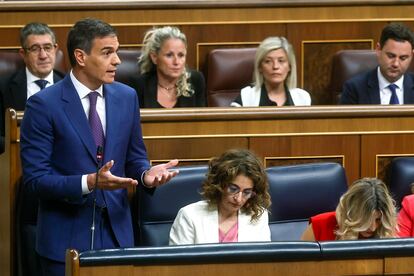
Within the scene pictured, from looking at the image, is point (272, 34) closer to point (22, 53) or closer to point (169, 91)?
point (169, 91)

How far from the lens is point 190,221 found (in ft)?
7.02

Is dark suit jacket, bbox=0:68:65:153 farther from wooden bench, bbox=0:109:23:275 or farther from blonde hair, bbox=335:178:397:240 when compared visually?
blonde hair, bbox=335:178:397:240

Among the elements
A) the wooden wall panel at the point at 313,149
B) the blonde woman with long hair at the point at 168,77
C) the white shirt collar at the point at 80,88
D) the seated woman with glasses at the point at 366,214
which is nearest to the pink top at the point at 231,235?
the seated woman with glasses at the point at 366,214

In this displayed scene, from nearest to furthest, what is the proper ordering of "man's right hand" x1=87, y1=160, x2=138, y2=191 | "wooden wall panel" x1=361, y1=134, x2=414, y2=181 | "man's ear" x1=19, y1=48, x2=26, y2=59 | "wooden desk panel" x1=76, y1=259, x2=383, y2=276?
1. "wooden desk panel" x1=76, y1=259, x2=383, y2=276
2. "man's right hand" x1=87, y1=160, x2=138, y2=191
3. "wooden wall panel" x1=361, y1=134, x2=414, y2=181
4. "man's ear" x1=19, y1=48, x2=26, y2=59

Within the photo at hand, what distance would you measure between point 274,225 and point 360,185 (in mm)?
269

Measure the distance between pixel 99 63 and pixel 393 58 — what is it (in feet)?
4.39

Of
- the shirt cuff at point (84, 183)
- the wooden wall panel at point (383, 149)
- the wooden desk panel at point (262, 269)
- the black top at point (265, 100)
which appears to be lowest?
the wooden desk panel at point (262, 269)

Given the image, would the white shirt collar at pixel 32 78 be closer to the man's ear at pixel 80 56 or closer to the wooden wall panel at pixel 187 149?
the wooden wall panel at pixel 187 149

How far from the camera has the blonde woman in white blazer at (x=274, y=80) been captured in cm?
303

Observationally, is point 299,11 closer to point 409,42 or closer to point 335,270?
point 409,42

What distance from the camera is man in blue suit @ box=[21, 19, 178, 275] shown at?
6.23 feet

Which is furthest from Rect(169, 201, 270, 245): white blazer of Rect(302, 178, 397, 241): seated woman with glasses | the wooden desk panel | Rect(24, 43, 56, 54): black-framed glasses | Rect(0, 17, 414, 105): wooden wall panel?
Rect(0, 17, 414, 105): wooden wall panel

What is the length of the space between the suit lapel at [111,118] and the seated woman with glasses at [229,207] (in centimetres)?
28

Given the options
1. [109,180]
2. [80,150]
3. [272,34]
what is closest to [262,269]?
[109,180]
